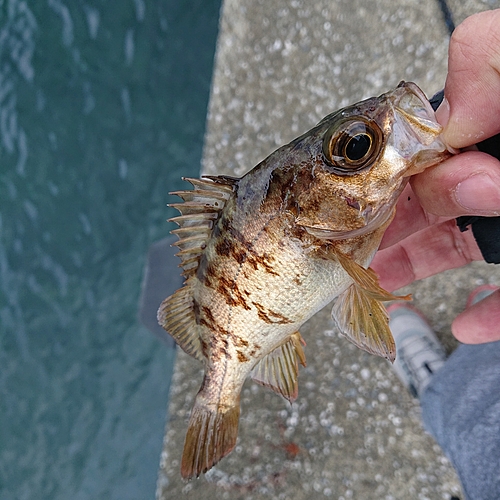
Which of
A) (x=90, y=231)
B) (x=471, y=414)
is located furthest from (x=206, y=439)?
(x=90, y=231)

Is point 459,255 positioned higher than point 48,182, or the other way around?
point 48,182

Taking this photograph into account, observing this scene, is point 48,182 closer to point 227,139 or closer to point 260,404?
point 227,139

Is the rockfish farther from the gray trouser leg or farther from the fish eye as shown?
the gray trouser leg

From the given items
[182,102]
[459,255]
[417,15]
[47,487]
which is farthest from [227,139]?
[47,487]

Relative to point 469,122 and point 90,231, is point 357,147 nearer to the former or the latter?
point 469,122

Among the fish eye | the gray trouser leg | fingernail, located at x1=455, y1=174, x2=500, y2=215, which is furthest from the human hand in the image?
the gray trouser leg
